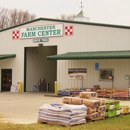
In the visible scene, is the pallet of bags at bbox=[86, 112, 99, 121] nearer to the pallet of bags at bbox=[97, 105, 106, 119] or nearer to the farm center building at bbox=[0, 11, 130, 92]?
the pallet of bags at bbox=[97, 105, 106, 119]

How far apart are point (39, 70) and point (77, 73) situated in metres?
6.68

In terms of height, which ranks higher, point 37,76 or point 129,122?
point 37,76

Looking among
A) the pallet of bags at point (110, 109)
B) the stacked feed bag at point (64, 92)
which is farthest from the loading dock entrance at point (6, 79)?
the pallet of bags at point (110, 109)

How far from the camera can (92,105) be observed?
12.3 m

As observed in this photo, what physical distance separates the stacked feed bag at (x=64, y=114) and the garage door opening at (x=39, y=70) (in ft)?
59.3

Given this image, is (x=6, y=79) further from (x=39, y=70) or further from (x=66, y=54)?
(x=66, y=54)

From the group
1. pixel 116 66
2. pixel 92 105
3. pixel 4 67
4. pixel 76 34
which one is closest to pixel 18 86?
pixel 4 67

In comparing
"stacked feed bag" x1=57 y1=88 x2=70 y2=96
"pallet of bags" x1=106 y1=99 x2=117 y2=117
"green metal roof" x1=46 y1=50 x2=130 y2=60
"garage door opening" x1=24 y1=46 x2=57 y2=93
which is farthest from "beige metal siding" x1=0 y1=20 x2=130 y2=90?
"pallet of bags" x1=106 y1=99 x2=117 y2=117

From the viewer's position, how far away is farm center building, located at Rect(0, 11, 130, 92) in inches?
945

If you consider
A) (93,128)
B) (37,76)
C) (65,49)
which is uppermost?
(65,49)

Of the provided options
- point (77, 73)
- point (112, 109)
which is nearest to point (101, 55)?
point (77, 73)

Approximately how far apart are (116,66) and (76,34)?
14.4 ft

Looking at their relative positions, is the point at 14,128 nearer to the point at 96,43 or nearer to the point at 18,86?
the point at 96,43

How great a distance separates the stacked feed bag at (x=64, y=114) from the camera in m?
11.4
